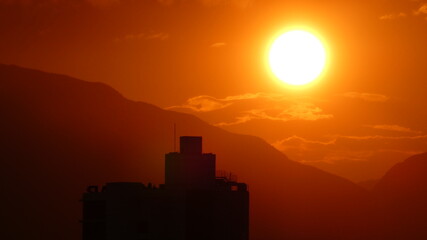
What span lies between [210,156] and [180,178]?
4.42 metres

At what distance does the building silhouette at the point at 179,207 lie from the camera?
96250 mm

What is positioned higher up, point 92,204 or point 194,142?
point 194,142

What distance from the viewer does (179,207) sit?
96.6 m

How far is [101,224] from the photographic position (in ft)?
326

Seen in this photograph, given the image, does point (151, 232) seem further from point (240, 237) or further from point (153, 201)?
point (240, 237)

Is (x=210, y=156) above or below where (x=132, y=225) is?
above

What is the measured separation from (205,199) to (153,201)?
592 cm

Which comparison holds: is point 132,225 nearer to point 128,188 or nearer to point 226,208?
point 128,188

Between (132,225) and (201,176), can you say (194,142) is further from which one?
(132,225)

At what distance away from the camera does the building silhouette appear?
96.2m

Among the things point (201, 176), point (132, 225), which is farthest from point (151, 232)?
point (201, 176)

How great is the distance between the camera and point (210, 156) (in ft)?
324

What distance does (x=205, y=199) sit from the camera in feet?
319

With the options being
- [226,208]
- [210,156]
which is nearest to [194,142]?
[210,156]
